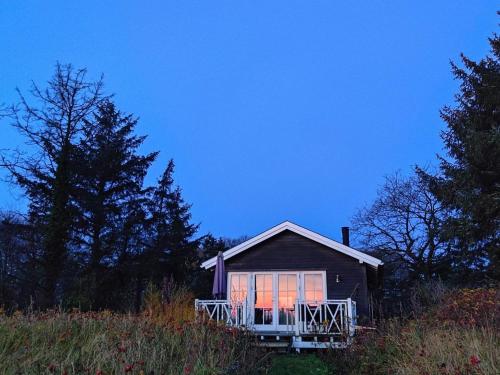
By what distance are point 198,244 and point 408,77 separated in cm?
4178

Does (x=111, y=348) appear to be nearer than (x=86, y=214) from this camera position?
Yes

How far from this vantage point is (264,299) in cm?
1566

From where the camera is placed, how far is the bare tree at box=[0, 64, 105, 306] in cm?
1759

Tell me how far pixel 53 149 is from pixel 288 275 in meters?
10.7

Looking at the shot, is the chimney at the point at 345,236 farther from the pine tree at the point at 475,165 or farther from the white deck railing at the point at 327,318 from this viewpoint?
the white deck railing at the point at 327,318

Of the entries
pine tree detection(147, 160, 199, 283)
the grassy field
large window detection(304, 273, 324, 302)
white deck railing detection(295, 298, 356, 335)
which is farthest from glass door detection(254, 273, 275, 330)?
pine tree detection(147, 160, 199, 283)

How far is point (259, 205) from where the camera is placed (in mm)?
138625

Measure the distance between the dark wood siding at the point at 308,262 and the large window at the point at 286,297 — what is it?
0.35 metres

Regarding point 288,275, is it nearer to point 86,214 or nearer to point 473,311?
point 473,311

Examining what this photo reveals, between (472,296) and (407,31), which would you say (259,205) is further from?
(472,296)

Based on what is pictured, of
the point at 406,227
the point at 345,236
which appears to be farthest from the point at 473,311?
the point at 406,227

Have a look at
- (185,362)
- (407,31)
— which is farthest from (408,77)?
(185,362)

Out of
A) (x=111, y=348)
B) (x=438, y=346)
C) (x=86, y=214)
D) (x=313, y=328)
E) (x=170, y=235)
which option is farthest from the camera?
(x=170, y=235)

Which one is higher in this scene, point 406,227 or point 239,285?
point 406,227
